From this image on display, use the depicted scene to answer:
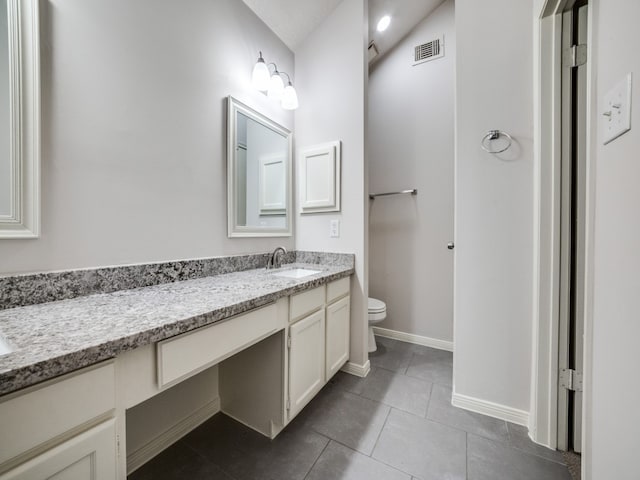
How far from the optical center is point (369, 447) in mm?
1216

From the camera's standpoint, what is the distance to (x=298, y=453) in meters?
1.18

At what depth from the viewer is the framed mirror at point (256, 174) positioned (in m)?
1.55

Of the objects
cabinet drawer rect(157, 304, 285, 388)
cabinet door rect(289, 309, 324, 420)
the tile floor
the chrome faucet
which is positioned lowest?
the tile floor

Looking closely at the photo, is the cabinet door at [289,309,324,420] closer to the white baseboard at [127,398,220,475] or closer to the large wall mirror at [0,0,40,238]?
the white baseboard at [127,398,220,475]

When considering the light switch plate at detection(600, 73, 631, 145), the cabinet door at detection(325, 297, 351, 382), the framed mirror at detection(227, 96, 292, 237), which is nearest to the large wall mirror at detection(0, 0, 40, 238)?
the framed mirror at detection(227, 96, 292, 237)

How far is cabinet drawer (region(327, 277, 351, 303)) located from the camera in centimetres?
157

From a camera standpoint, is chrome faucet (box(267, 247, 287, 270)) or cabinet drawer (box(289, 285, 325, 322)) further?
chrome faucet (box(267, 247, 287, 270))

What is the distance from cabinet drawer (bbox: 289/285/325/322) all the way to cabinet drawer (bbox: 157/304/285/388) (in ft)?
0.54

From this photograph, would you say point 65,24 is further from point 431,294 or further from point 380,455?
point 431,294

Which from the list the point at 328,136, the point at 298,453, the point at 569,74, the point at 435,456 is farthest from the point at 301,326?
the point at 569,74

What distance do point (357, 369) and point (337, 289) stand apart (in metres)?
0.68

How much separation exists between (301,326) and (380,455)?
684 mm

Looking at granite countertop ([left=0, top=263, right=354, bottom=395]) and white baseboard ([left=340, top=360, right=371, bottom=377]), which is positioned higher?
granite countertop ([left=0, top=263, right=354, bottom=395])

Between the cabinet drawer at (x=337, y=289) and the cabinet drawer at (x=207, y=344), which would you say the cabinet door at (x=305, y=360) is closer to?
the cabinet drawer at (x=337, y=289)
